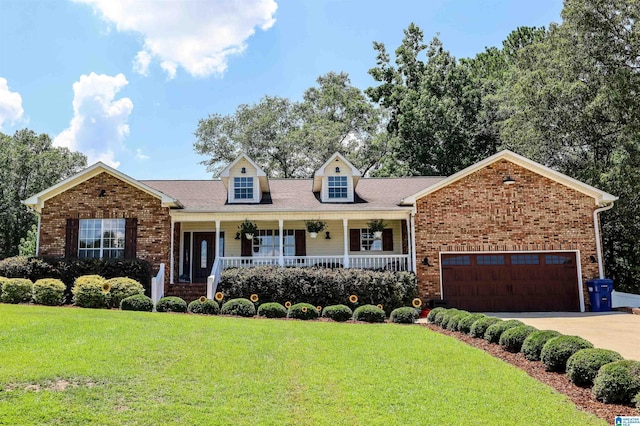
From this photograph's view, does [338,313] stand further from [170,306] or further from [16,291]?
[16,291]

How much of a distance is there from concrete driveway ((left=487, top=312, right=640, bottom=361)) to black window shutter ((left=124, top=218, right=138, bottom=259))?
41.7 feet

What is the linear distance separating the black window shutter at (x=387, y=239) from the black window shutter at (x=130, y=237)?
9447 millimetres

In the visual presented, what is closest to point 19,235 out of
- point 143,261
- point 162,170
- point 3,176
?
point 3,176

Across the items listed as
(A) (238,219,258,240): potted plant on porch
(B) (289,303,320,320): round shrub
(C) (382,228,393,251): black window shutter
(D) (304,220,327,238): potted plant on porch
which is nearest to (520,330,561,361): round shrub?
(B) (289,303,320,320): round shrub

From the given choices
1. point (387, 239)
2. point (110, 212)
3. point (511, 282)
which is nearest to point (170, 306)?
point (110, 212)

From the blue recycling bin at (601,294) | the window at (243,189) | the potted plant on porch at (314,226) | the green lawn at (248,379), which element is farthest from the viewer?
the window at (243,189)

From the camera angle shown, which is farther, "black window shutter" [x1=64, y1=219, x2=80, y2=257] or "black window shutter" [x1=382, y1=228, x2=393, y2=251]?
"black window shutter" [x1=382, y1=228, x2=393, y2=251]

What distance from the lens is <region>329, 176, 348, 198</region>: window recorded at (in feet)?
65.9

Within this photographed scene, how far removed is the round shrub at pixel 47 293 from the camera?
14.7m

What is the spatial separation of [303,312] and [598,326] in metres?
8.21

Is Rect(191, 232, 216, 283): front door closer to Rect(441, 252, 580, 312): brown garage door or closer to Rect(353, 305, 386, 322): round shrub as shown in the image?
Rect(353, 305, 386, 322): round shrub

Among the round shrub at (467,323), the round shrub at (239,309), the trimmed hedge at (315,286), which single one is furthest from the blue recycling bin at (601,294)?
the round shrub at (239,309)

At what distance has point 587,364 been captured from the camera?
7.54 m

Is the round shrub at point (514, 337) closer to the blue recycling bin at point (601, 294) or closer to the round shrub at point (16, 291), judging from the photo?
Result: the blue recycling bin at point (601, 294)
